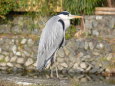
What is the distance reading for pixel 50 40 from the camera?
10781 millimetres

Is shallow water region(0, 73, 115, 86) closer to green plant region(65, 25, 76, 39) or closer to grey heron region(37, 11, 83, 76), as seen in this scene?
grey heron region(37, 11, 83, 76)

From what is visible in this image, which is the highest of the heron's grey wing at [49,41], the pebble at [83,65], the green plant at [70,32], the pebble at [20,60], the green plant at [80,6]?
the green plant at [80,6]

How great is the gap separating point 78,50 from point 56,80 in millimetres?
2424

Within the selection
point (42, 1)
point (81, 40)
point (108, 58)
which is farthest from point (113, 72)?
point (42, 1)

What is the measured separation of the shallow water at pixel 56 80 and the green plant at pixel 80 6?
2.32m

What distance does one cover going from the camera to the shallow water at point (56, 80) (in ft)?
33.2

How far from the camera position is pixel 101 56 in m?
12.9

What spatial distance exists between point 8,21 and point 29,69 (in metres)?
2.21

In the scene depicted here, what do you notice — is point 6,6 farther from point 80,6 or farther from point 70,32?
point 80,6

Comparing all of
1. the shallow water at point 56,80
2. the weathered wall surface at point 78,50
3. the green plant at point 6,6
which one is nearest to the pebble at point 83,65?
the weathered wall surface at point 78,50

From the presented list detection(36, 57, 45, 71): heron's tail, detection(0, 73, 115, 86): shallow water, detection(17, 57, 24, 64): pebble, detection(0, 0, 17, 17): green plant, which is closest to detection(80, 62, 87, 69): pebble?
detection(0, 73, 115, 86): shallow water

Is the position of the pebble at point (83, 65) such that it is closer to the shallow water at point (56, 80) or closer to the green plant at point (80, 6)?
the shallow water at point (56, 80)

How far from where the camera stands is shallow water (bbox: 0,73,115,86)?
1012 centimetres

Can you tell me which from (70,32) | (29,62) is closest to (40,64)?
(29,62)
